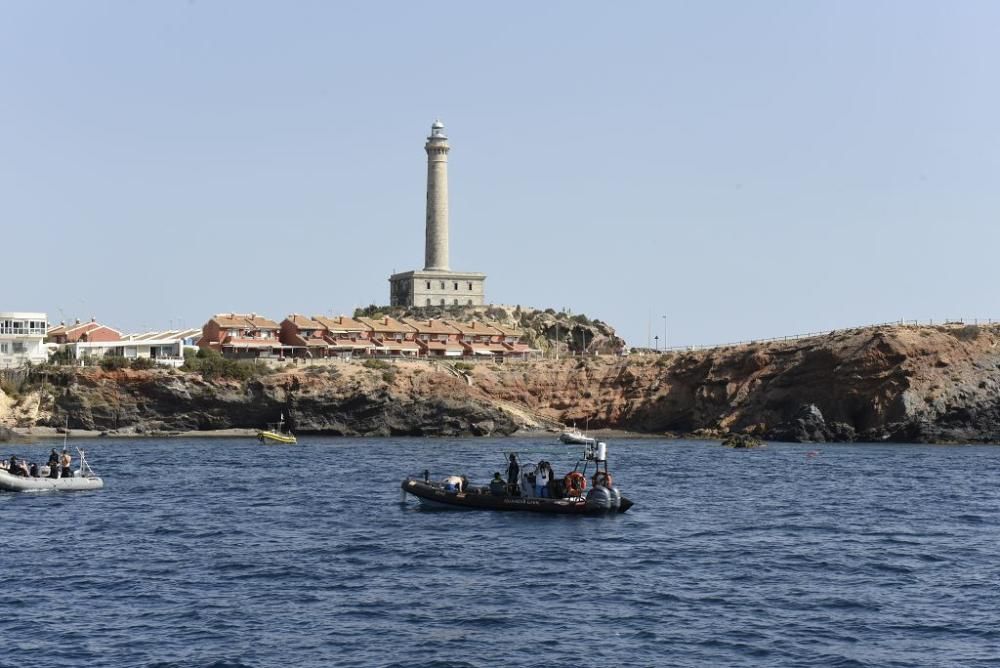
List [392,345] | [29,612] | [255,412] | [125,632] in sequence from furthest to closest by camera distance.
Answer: [392,345]
[255,412]
[29,612]
[125,632]

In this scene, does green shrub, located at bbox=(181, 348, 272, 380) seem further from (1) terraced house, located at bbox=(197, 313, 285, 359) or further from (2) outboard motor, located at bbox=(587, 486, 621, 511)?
(2) outboard motor, located at bbox=(587, 486, 621, 511)

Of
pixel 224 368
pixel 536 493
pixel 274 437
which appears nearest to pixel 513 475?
pixel 536 493

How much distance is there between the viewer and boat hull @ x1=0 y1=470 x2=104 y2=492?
61.0 meters

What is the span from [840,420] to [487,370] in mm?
37023

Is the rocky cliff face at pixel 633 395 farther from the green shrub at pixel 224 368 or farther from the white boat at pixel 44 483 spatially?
the white boat at pixel 44 483

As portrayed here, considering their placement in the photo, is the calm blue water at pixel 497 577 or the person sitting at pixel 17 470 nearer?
the calm blue water at pixel 497 577

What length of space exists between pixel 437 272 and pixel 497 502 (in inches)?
4632

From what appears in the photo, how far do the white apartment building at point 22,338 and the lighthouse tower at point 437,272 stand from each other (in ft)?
179

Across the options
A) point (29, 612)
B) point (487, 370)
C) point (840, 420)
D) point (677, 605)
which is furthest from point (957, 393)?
point (29, 612)

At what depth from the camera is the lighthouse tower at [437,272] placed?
536 ft

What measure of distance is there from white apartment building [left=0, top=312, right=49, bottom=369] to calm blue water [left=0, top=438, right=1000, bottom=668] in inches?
2371

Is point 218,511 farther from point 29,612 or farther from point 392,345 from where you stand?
point 392,345

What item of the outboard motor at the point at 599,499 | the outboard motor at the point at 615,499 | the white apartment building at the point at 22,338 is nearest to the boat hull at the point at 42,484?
the outboard motor at the point at 599,499

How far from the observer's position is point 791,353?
11794 cm
